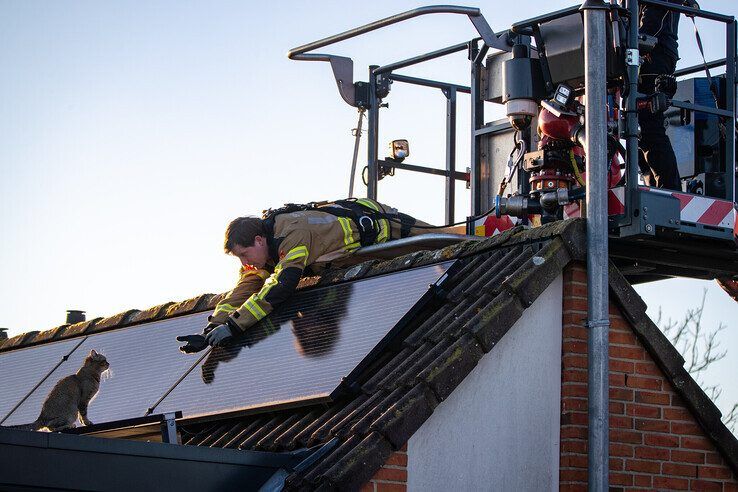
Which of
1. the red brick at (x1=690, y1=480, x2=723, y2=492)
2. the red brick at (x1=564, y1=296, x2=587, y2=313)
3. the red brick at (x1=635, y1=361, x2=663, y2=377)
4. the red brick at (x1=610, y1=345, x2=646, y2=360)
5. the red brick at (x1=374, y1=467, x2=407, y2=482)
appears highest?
the red brick at (x1=564, y1=296, x2=587, y2=313)

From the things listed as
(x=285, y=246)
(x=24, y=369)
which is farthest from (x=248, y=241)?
(x=24, y=369)

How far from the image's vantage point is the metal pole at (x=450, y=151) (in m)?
13.5

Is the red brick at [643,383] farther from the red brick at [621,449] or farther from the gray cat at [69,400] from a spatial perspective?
the gray cat at [69,400]

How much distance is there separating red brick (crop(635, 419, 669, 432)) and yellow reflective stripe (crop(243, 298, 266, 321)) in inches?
115

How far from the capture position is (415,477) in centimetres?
810

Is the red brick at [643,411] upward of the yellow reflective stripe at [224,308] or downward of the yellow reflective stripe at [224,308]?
downward

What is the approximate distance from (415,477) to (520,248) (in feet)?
6.49

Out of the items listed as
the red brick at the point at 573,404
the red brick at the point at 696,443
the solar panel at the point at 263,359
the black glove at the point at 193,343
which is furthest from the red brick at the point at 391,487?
the black glove at the point at 193,343

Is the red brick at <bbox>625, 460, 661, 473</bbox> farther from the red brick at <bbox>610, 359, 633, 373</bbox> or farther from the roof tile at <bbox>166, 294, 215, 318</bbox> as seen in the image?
the roof tile at <bbox>166, 294, 215, 318</bbox>

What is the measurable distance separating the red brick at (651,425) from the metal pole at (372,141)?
15.9 feet

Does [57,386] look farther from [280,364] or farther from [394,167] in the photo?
[394,167]

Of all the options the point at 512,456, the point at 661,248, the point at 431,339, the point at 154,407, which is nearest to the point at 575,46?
the point at 661,248

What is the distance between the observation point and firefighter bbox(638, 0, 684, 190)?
10.6 meters

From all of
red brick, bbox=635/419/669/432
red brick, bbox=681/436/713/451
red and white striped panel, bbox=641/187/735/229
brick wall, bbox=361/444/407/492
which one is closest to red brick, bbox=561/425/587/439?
red brick, bbox=635/419/669/432
